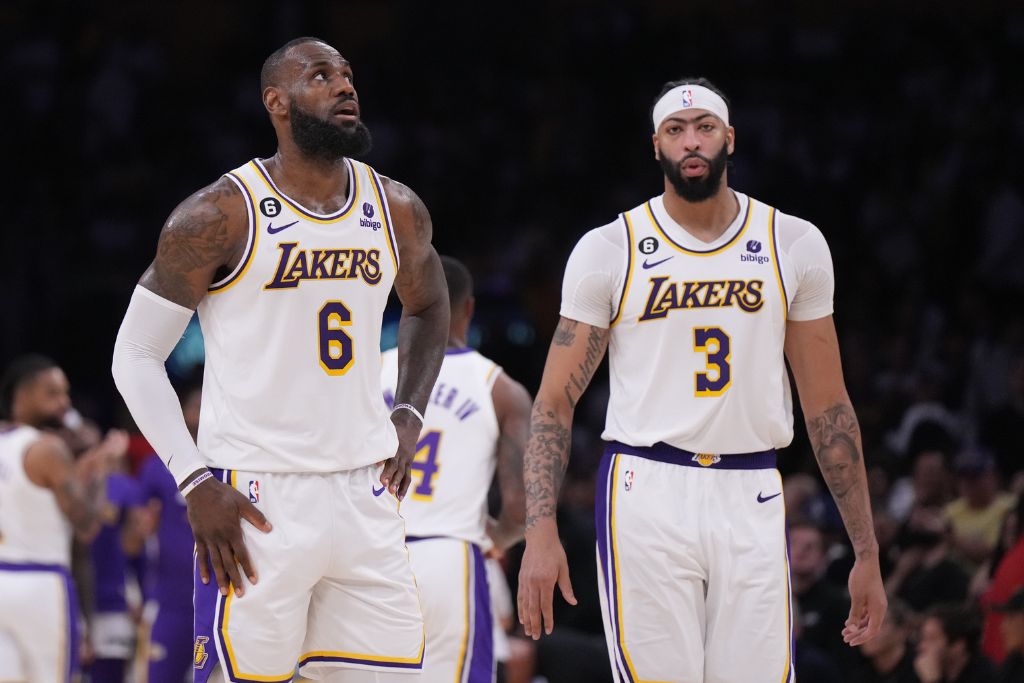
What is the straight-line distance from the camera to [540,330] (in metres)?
14.0

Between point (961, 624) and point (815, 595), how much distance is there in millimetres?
1381

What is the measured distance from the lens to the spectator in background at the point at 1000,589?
834cm

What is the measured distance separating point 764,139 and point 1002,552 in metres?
6.66

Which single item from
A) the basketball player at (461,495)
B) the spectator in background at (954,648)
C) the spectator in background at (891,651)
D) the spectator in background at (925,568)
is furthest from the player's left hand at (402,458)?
the spectator in background at (925,568)

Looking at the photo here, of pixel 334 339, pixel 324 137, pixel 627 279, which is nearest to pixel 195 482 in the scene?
pixel 334 339

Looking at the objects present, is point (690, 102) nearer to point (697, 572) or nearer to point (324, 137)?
point (324, 137)

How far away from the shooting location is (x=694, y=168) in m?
5.49

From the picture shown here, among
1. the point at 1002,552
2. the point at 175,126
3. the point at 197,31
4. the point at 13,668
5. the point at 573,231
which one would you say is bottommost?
the point at 13,668

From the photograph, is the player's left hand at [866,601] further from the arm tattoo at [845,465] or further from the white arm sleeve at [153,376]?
the white arm sleeve at [153,376]

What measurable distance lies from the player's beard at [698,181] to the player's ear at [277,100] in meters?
1.32

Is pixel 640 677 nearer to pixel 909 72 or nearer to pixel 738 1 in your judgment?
pixel 909 72

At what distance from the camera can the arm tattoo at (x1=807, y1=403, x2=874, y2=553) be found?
5418 millimetres

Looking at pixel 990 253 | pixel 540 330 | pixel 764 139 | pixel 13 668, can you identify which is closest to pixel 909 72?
pixel 764 139

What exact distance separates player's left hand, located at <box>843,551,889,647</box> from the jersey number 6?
1809 mm
